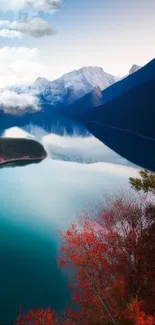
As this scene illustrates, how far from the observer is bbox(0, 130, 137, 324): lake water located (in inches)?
863

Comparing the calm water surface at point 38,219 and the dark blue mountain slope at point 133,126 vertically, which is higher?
the dark blue mountain slope at point 133,126

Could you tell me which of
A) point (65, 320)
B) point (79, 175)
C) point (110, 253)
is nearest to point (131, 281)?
point (110, 253)

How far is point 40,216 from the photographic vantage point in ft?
119

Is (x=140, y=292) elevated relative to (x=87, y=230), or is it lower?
elevated

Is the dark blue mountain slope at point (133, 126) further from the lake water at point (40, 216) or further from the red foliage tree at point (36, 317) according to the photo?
the red foliage tree at point (36, 317)

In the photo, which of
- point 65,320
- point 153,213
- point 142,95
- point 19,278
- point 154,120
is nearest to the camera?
point 153,213

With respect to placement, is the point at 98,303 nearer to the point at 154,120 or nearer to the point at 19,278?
the point at 19,278

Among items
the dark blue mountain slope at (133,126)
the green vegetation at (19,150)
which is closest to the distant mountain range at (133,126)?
the dark blue mountain slope at (133,126)

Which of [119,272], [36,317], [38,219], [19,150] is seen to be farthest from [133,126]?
[36,317]

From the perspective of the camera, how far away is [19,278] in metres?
23.6

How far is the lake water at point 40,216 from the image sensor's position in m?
21.9

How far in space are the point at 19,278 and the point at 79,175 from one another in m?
36.2

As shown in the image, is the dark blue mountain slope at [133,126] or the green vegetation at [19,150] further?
the dark blue mountain slope at [133,126]

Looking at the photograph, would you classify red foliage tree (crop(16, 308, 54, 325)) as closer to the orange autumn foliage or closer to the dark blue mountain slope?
the orange autumn foliage
